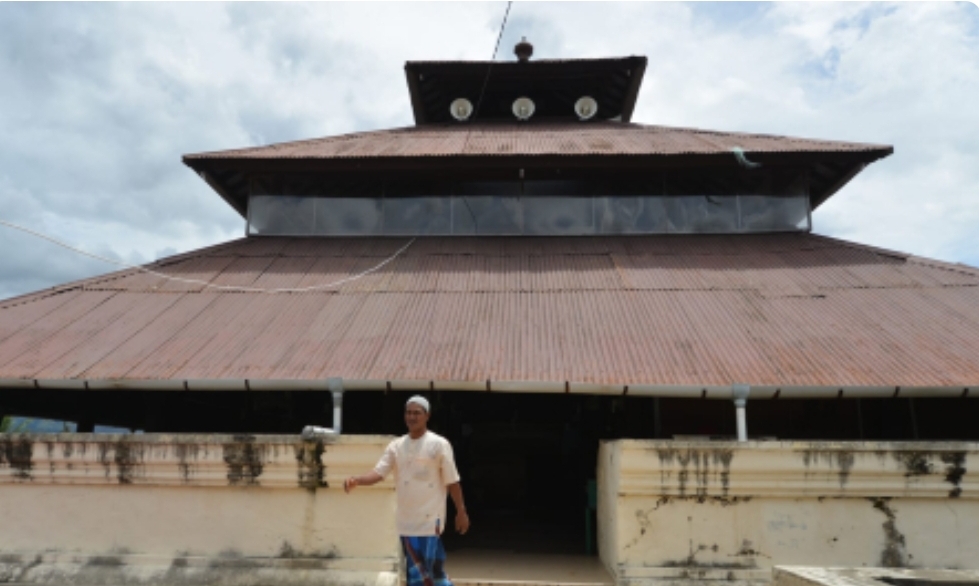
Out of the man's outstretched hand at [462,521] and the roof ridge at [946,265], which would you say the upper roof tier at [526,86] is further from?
the man's outstretched hand at [462,521]

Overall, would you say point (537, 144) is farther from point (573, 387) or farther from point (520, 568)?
point (520, 568)

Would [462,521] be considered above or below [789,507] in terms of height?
above

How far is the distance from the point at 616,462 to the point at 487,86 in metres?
10.8

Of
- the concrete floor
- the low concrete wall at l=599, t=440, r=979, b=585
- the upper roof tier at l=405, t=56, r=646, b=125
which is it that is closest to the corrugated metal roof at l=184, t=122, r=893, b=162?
the upper roof tier at l=405, t=56, r=646, b=125

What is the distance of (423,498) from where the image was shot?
4.55 metres

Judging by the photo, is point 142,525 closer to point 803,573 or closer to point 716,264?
point 803,573

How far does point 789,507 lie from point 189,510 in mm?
4931

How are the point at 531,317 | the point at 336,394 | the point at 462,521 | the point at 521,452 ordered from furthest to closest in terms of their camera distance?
1. the point at 521,452
2. the point at 531,317
3. the point at 336,394
4. the point at 462,521

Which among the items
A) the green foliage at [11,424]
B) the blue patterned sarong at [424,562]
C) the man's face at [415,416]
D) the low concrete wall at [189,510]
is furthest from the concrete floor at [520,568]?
the green foliage at [11,424]

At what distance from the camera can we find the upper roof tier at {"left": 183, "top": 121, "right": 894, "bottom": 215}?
35.2 feet

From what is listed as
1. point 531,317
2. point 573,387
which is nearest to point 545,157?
point 531,317

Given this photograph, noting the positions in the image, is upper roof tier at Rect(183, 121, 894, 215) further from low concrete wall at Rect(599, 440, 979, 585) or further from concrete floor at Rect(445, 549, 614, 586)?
low concrete wall at Rect(599, 440, 979, 585)

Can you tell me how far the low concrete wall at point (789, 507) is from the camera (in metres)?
5.66

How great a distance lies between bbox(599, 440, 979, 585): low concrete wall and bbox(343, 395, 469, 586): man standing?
1.82 meters
